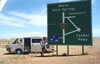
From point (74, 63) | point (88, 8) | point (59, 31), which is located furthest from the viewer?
point (59, 31)

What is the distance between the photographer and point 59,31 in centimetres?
2342

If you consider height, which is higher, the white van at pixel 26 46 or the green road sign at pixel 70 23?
the green road sign at pixel 70 23

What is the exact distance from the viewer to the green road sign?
22.0 meters

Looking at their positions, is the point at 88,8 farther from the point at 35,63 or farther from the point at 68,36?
the point at 35,63

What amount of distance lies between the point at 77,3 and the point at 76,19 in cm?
147

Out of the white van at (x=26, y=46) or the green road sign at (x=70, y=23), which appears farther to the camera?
the white van at (x=26, y=46)

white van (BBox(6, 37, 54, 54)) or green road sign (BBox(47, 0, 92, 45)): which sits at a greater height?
green road sign (BBox(47, 0, 92, 45))

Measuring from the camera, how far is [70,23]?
74.3 ft

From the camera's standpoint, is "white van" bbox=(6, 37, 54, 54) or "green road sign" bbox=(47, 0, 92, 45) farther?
"white van" bbox=(6, 37, 54, 54)

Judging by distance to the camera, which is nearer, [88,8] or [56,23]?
[88,8]

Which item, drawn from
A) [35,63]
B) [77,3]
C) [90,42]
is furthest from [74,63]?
[77,3]

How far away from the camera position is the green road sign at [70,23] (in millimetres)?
22000

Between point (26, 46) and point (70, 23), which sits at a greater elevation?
point (70, 23)

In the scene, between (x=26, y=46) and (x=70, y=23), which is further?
(x=26, y=46)
